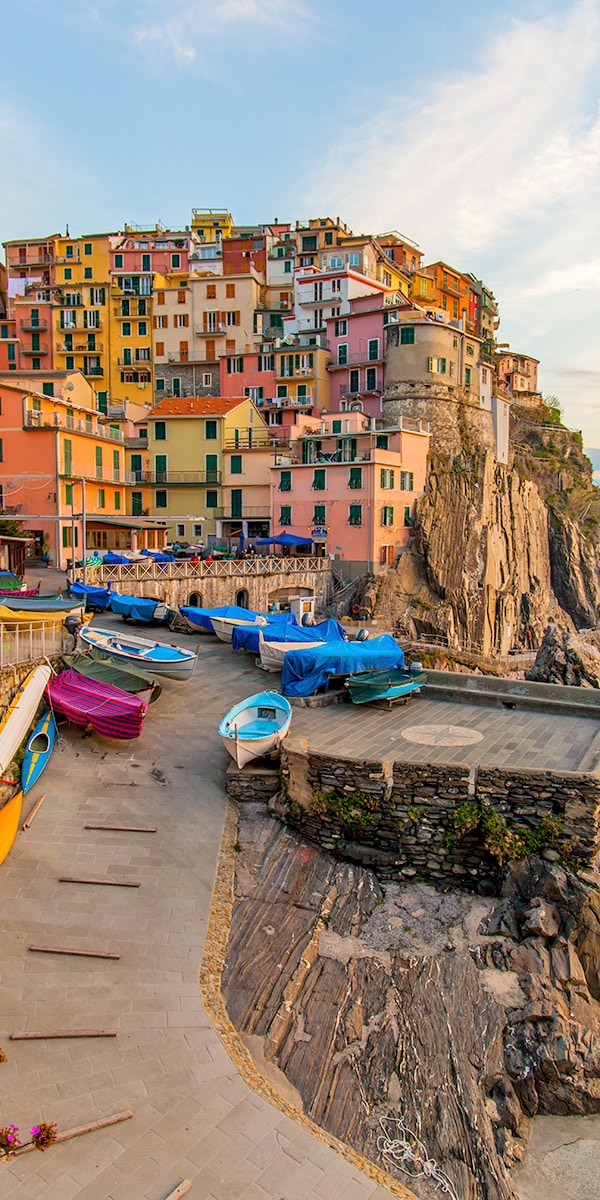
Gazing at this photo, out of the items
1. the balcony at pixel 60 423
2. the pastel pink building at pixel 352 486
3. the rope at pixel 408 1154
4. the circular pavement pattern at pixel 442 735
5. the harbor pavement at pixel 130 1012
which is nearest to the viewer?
the harbor pavement at pixel 130 1012

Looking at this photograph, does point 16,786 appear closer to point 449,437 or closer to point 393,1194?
point 393,1194

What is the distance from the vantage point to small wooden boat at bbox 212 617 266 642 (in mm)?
25828

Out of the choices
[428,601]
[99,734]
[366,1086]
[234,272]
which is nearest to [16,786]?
[99,734]

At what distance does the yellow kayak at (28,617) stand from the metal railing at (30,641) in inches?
2.4

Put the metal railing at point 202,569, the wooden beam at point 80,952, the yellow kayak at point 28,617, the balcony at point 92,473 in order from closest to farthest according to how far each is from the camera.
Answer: the wooden beam at point 80,952, the yellow kayak at point 28,617, the metal railing at point 202,569, the balcony at point 92,473

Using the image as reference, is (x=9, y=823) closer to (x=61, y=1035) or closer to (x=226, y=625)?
(x=61, y=1035)

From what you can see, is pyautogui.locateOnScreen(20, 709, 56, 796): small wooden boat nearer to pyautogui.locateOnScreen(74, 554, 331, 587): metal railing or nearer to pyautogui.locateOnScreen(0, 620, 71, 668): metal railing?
pyautogui.locateOnScreen(0, 620, 71, 668): metal railing

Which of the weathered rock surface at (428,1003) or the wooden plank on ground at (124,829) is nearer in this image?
the weathered rock surface at (428,1003)

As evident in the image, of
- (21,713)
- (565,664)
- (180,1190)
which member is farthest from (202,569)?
(180,1190)

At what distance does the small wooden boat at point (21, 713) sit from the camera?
43.8 feet

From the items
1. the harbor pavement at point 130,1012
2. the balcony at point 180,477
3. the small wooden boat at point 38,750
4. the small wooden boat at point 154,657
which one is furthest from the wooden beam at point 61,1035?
the balcony at point 180,477

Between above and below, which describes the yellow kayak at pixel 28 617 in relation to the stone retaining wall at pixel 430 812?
above

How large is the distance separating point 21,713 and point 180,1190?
9169 millimetres

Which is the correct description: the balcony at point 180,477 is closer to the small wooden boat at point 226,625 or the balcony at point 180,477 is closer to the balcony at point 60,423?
the balcony at point 60,423
